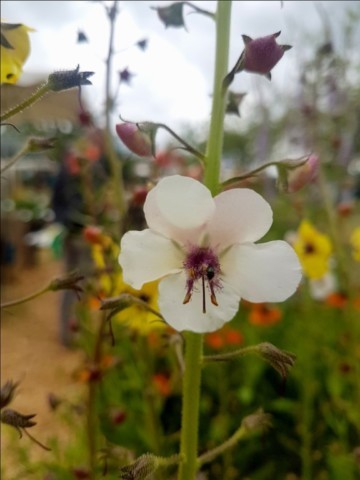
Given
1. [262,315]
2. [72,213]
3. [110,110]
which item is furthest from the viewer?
[72,213]

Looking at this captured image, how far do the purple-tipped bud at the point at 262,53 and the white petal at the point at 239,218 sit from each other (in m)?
0.08

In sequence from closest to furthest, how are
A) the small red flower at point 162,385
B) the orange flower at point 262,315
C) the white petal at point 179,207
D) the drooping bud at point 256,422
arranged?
1. the white petal at point 179,207
2. the drooping bud at point 256,422
3. the small red flower at point 162,385
4. the orange flower at point 262,315

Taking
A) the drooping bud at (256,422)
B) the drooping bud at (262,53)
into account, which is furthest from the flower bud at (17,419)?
the drooping bud at (262,53)

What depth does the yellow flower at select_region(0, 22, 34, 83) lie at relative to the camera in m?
0.43

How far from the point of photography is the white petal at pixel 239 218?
34 cm

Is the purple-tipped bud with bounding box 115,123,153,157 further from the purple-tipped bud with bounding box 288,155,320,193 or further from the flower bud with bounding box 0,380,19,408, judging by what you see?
the flower bud with bounding box 0,380,19,408

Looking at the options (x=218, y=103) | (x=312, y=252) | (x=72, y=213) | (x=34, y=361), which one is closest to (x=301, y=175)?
(x=218, y=103)

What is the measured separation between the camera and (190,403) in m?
0.43

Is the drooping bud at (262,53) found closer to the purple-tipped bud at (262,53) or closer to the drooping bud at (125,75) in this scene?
the purple-tipped bud at (262,53)

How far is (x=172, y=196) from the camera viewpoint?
33 cm

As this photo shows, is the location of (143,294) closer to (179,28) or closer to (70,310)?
(179,28)

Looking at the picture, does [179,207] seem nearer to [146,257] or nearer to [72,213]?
[146,257]

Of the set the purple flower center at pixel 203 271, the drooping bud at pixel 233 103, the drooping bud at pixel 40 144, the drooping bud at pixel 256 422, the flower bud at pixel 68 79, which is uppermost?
the drooping bud at pixel 233 103

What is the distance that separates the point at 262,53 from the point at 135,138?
10 cm
